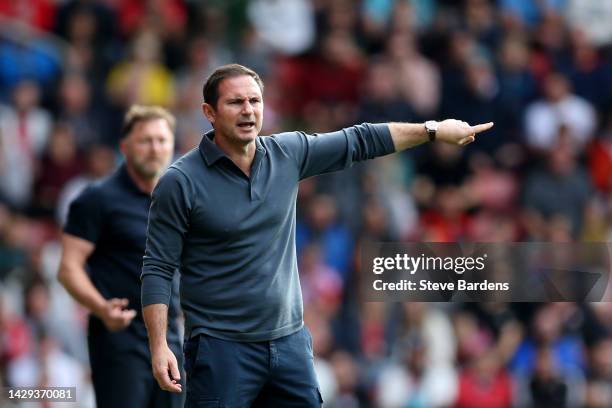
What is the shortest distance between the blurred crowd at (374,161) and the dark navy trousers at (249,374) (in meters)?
5.73

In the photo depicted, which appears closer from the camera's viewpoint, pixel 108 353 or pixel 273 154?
pixel 273 154

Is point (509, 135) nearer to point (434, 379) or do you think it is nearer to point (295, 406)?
point (434, 379)

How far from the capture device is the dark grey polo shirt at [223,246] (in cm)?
630

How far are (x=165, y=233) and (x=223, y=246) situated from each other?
26cm

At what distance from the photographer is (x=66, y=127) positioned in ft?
45.4

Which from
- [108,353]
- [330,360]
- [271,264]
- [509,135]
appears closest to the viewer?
[271,264]

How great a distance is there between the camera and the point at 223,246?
6340mm

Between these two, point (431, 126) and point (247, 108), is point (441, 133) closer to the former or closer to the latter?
point (431, 126)

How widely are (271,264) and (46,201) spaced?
24.7 feet

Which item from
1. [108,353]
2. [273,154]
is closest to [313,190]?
[108,353]

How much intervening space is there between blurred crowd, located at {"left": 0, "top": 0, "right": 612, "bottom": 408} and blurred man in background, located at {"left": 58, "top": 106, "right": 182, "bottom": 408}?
168 inches

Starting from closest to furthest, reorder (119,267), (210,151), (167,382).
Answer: (167,382), (210,151), (119,267)

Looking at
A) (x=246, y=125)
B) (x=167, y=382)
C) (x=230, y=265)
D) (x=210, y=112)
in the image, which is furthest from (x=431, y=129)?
(x=167, y=382)

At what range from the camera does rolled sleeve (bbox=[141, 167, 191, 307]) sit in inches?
247
